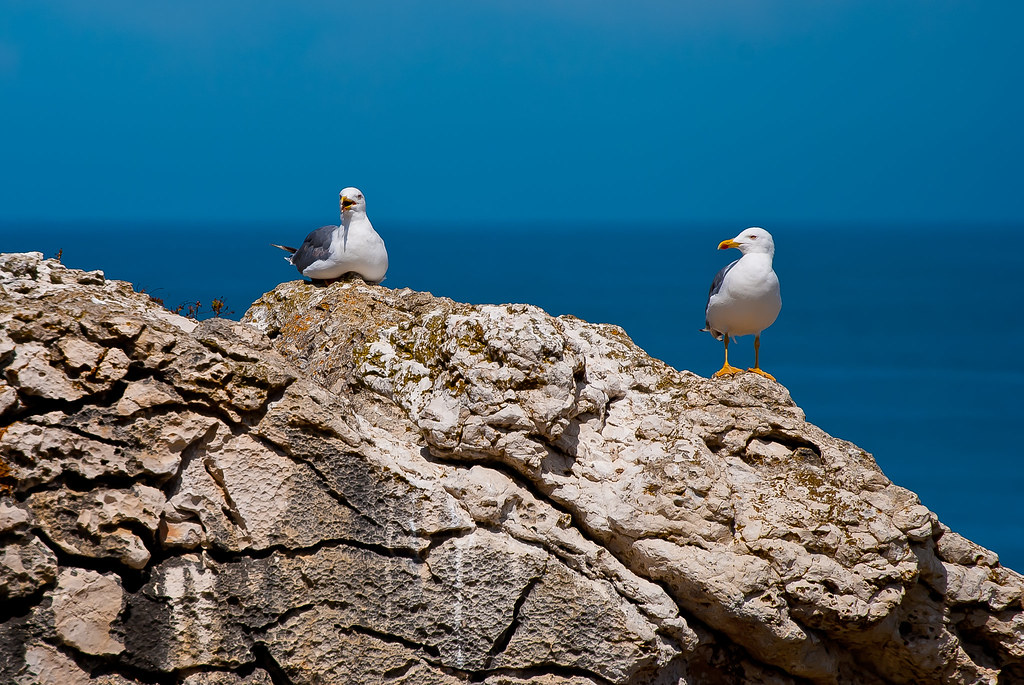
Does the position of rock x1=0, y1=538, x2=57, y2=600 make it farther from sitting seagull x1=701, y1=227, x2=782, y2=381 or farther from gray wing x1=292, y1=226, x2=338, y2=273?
sitting seagull x1=701, y1=227, x2=782, y2=381

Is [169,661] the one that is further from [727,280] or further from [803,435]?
[727,280]

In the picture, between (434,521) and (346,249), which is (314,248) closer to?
(346,249)

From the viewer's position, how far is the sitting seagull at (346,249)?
751cm

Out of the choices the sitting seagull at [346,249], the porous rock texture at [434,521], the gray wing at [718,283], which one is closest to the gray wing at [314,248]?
the sitting seagull at [346,249]

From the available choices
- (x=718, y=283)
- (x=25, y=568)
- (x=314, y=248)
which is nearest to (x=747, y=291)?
(x=718, y=283)

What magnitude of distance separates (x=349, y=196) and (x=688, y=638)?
477cm

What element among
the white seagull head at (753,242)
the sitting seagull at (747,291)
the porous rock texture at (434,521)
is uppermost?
the white seagull head at (753,242)

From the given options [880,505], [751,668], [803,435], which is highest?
[803,435]

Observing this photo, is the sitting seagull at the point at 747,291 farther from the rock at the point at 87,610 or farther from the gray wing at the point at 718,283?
the rock at the point at 87,610

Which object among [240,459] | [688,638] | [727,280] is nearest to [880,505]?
[688,638]

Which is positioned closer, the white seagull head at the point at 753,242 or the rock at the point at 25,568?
the rock at the point at 25,568

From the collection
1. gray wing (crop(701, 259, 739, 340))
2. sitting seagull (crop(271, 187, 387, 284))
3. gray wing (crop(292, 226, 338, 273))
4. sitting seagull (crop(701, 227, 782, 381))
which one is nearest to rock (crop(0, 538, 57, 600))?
sitting seagull (crop(271, 187, 387, 284))

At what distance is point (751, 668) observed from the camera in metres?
5.19

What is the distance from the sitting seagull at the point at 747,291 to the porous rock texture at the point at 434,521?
193 cm
